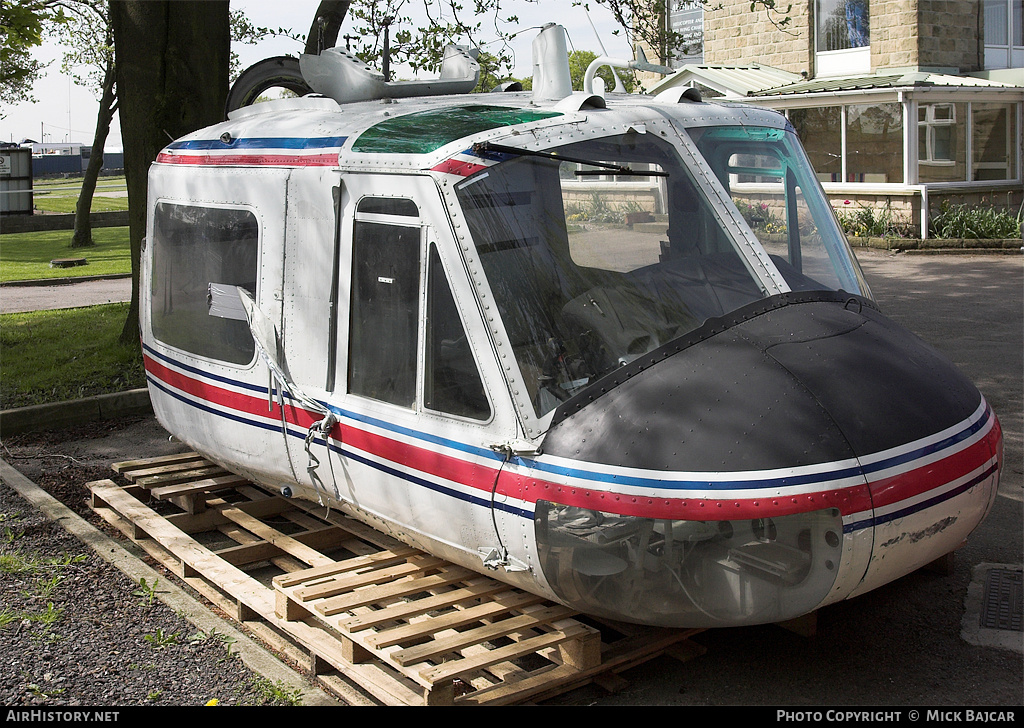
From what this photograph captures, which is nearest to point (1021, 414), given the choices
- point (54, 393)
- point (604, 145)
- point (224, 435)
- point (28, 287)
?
point (604, 145)

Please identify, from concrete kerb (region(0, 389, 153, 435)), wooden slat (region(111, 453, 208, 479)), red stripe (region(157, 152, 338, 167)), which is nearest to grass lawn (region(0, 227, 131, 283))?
concrete kerb (region(0, 389, 153, 435))

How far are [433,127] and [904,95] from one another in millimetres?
17979

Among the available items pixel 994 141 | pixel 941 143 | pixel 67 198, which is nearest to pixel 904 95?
pixel 941 143

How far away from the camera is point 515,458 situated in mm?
3959

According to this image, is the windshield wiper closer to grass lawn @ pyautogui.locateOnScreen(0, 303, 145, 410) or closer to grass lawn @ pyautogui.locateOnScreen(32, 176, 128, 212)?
grass lawn @ pyautogui.locateOnScreen(0, 303, 145, 410)

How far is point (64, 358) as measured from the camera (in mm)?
10797

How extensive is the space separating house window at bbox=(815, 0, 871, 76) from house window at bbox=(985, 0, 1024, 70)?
105 inches

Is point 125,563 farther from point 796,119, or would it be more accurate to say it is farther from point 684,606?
point 796,119

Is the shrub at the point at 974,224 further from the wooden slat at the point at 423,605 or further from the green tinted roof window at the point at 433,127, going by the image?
the wooden slat at the point at 423,605

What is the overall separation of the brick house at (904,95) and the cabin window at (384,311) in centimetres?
1708

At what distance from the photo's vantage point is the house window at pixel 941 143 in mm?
21406

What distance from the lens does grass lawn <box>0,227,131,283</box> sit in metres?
19.8

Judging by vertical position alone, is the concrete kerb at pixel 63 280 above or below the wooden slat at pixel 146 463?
above

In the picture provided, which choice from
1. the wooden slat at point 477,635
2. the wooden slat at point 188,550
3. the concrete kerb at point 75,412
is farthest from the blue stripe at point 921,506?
the concrete kerb at point 75,412
